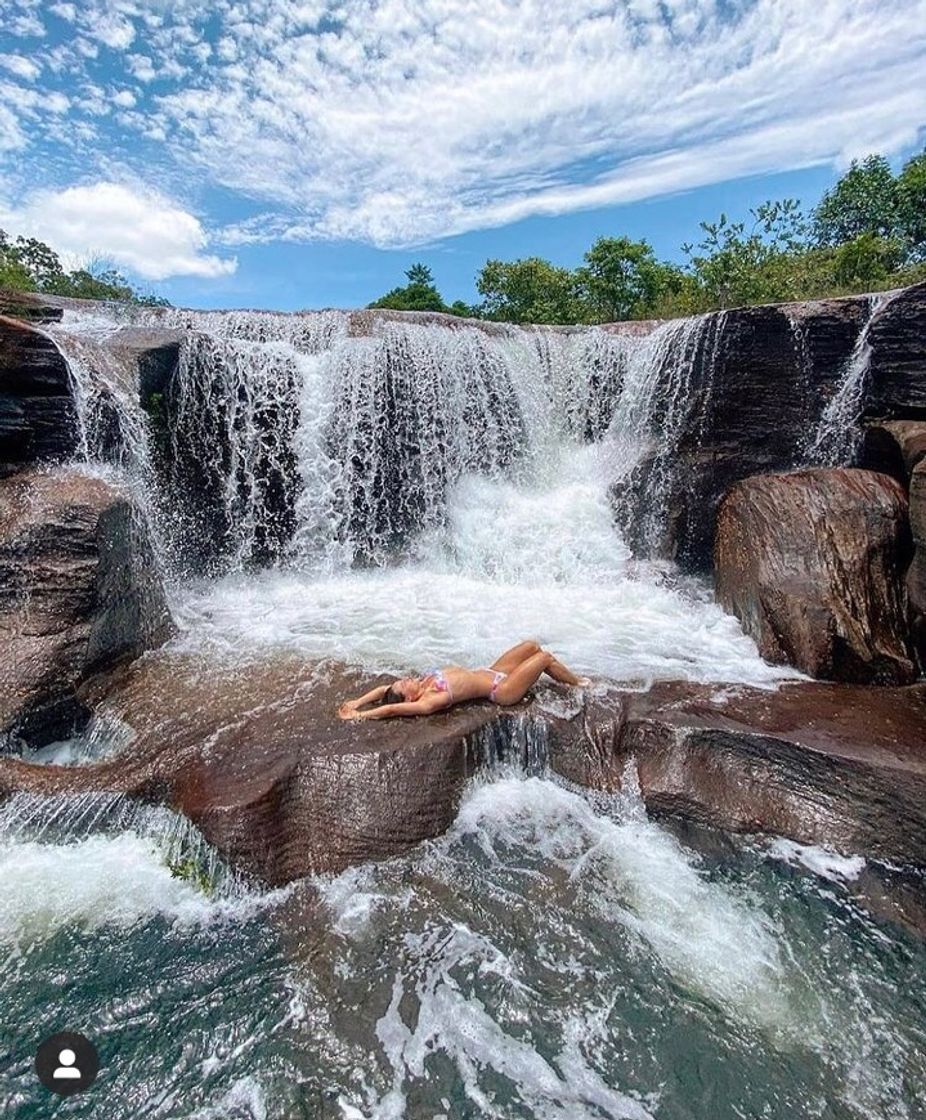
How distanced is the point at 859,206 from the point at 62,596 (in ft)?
105

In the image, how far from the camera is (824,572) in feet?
20.2

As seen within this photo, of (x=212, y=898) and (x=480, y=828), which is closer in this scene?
(x=212, y=898)

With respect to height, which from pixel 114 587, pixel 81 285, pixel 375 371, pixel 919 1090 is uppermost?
pixel 81 285

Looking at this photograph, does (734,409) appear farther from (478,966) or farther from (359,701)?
(478,966)

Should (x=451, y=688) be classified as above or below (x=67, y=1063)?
above

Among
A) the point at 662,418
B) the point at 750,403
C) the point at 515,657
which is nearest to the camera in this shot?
the point at 515,657

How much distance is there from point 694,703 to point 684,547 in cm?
401

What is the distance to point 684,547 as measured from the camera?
8.52 meters

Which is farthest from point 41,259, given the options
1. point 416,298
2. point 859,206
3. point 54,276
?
point 859,206

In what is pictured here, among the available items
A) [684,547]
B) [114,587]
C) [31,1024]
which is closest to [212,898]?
[31,1024]

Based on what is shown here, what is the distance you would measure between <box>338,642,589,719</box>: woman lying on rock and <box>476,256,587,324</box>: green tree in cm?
1834

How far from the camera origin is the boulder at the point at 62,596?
479 centimetres

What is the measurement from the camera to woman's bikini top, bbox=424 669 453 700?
15.5 ft

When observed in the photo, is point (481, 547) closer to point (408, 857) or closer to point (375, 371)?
point (375, 371)
